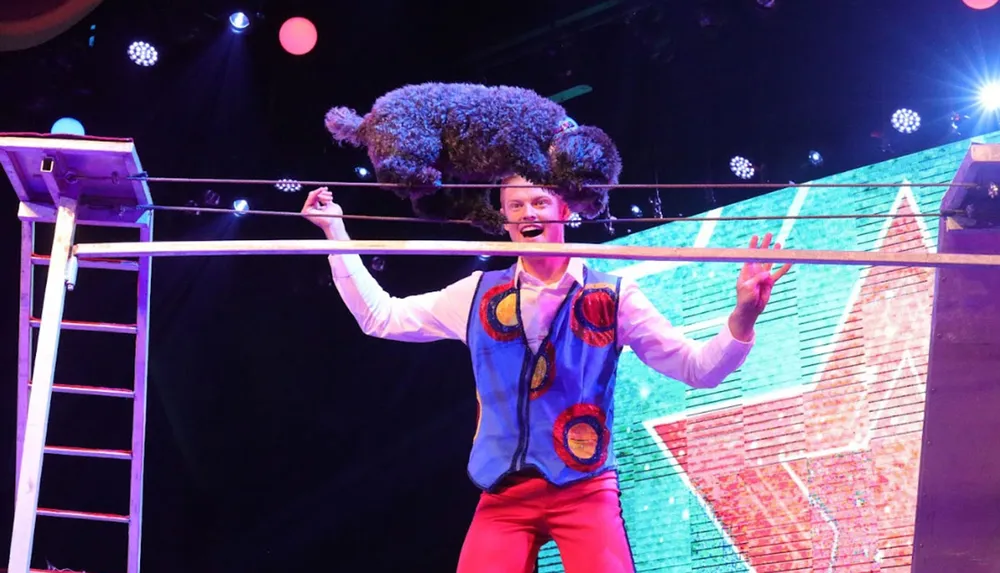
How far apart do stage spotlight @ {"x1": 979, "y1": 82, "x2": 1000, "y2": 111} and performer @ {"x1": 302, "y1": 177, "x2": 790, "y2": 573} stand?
2320mm

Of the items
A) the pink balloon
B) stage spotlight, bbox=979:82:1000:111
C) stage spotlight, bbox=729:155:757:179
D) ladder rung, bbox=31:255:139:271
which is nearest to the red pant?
ladder rung, bbox=31:255:139:271

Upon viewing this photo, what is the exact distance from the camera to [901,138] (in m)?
4.86

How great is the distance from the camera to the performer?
286 centimetres

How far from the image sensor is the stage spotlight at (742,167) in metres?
5.22

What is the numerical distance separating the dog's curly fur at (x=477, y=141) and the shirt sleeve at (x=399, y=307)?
369 millimetres

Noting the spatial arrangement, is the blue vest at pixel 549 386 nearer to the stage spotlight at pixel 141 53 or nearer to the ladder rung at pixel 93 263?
the ladder rung at pixel 93 263

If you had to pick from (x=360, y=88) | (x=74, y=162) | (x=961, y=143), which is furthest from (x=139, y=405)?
(x=961, y=143)

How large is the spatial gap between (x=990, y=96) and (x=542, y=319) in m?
2.70

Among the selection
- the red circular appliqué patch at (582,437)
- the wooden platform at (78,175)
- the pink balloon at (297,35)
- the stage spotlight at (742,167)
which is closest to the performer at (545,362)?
the red circular appliqué patch at (582,437)

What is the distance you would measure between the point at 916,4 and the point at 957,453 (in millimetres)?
2552

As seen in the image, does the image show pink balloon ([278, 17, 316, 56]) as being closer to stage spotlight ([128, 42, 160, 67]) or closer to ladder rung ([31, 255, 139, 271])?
stage spotlight ([128, 42, 160, 67])

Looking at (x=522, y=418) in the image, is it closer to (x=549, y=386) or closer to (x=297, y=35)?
→ (x=549, y=386)

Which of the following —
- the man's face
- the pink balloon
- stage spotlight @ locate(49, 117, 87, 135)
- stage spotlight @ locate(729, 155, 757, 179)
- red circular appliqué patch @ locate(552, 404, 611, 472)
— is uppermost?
the pink balloon

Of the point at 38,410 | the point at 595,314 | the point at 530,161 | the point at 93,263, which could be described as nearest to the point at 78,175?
the point at 93,263
